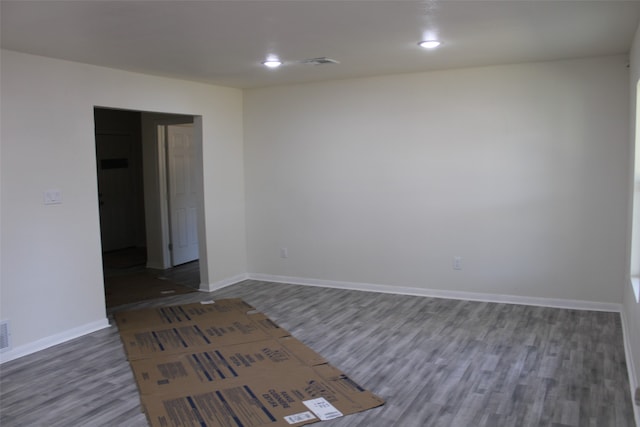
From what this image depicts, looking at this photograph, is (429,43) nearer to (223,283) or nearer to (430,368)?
(430,368)

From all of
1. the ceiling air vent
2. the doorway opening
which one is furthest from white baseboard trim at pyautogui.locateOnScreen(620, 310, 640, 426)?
the doorway opening

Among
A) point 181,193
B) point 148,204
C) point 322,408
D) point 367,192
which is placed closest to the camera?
point 322,408

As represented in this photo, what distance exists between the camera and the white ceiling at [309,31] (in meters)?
2.81

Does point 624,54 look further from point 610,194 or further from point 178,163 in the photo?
point 178,163

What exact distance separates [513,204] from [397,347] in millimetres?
1970

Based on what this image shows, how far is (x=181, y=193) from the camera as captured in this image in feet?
24.1

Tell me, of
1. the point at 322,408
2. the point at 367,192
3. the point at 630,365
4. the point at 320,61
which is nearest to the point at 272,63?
the point at 320,61

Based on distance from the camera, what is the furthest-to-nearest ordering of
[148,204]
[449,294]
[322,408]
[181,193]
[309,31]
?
[181,193], [148,204], [449,294], [309,31], [322,408]

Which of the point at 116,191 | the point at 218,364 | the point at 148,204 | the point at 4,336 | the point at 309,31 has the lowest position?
the point at 218,364

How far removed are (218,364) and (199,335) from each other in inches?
27.2

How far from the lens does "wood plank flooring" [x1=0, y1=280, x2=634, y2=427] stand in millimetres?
2945

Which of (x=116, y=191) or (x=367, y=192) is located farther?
(x=116, y=191)

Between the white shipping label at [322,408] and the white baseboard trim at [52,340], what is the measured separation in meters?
2.34

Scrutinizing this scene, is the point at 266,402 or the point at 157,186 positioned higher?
the point at 157,186
